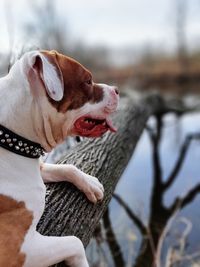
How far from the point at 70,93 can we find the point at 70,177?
2.32 feet

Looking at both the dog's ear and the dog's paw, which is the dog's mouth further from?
the dog's paw

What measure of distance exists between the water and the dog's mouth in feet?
6.45

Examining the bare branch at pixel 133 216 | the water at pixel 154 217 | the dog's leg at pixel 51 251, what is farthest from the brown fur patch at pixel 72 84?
the bare branch at pixel 133 216

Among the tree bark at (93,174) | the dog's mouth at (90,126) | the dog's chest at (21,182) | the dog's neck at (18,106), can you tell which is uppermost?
the dog's neck at (18,106)

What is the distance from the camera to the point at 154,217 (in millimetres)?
5516

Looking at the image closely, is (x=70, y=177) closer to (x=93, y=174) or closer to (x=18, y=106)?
(x=93, y=174)

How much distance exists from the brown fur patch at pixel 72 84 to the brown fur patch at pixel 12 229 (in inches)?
17.3

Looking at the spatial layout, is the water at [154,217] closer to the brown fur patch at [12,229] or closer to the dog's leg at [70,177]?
the dog's leg at [70,177]

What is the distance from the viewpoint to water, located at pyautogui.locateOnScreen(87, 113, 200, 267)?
14.2 ft

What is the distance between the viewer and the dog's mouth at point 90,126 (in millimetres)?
2131

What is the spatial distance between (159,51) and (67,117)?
31.5 metres

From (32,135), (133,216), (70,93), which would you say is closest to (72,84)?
(70,93)

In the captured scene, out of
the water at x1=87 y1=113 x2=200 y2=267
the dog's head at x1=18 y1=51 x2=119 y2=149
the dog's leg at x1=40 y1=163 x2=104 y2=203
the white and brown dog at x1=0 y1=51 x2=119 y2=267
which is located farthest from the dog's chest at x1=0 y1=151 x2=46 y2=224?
the water at x1=87 y1=113 x2=200 y2=267

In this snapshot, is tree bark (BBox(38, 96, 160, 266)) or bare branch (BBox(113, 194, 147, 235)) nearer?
tree bark (BBox(38, 96, 160, 266))
